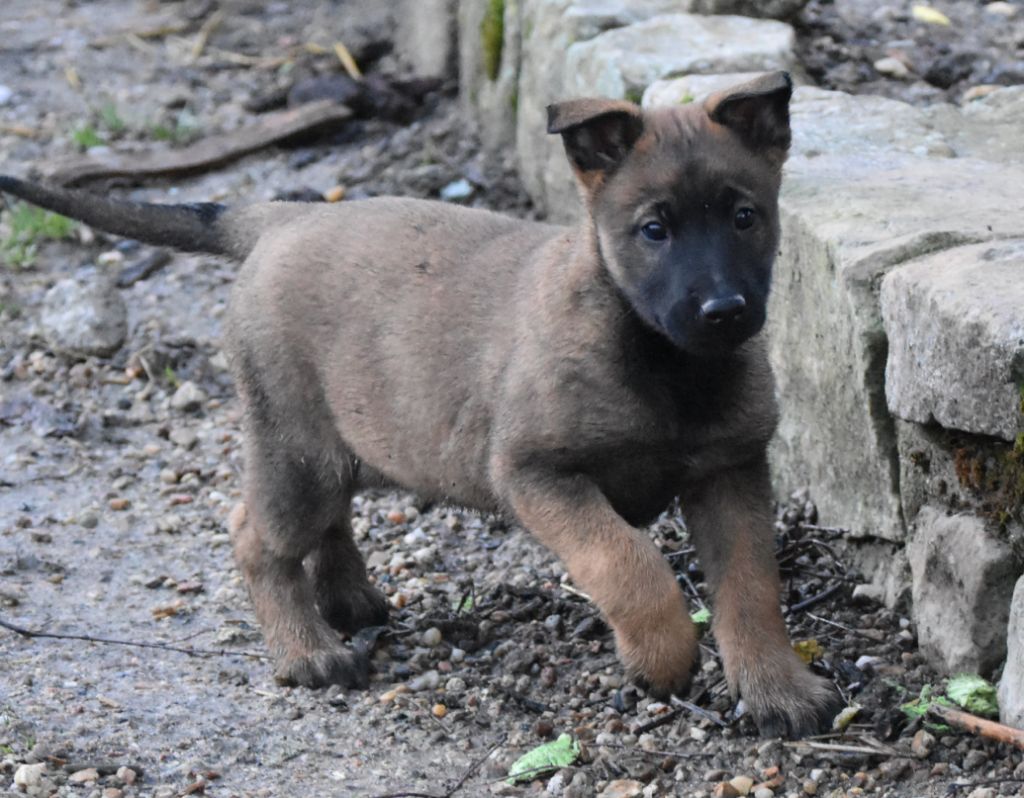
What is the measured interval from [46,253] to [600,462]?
16.0 feet

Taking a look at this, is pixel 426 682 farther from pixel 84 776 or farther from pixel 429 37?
pixel 429 37

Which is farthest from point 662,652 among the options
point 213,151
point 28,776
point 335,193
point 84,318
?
point 213,151

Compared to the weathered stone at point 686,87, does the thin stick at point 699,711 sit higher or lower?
lower

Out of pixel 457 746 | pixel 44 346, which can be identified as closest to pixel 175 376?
pixel 44 346

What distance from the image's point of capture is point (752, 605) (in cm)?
437

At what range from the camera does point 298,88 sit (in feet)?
31.5

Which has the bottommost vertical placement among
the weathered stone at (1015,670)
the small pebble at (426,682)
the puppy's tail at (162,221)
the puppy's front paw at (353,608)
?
the puppy's front paw at (353,608)

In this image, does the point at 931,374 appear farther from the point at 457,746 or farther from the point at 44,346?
the point at 44,346

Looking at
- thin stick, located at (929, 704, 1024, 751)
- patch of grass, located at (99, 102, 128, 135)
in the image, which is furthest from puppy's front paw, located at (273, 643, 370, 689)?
patch of grass, located at (99, 102, 128, 135)

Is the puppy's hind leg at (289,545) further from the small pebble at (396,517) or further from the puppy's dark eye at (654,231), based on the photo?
the puppy's dark eye at (654,231)

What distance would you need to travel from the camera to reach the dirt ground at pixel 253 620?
421 centimetres

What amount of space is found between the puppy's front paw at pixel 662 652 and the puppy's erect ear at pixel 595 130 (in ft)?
4.20

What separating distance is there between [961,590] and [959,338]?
71 cm

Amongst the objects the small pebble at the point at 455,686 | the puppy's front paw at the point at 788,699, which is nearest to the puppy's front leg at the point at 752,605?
the puppy's front paw at the point at 788,699
